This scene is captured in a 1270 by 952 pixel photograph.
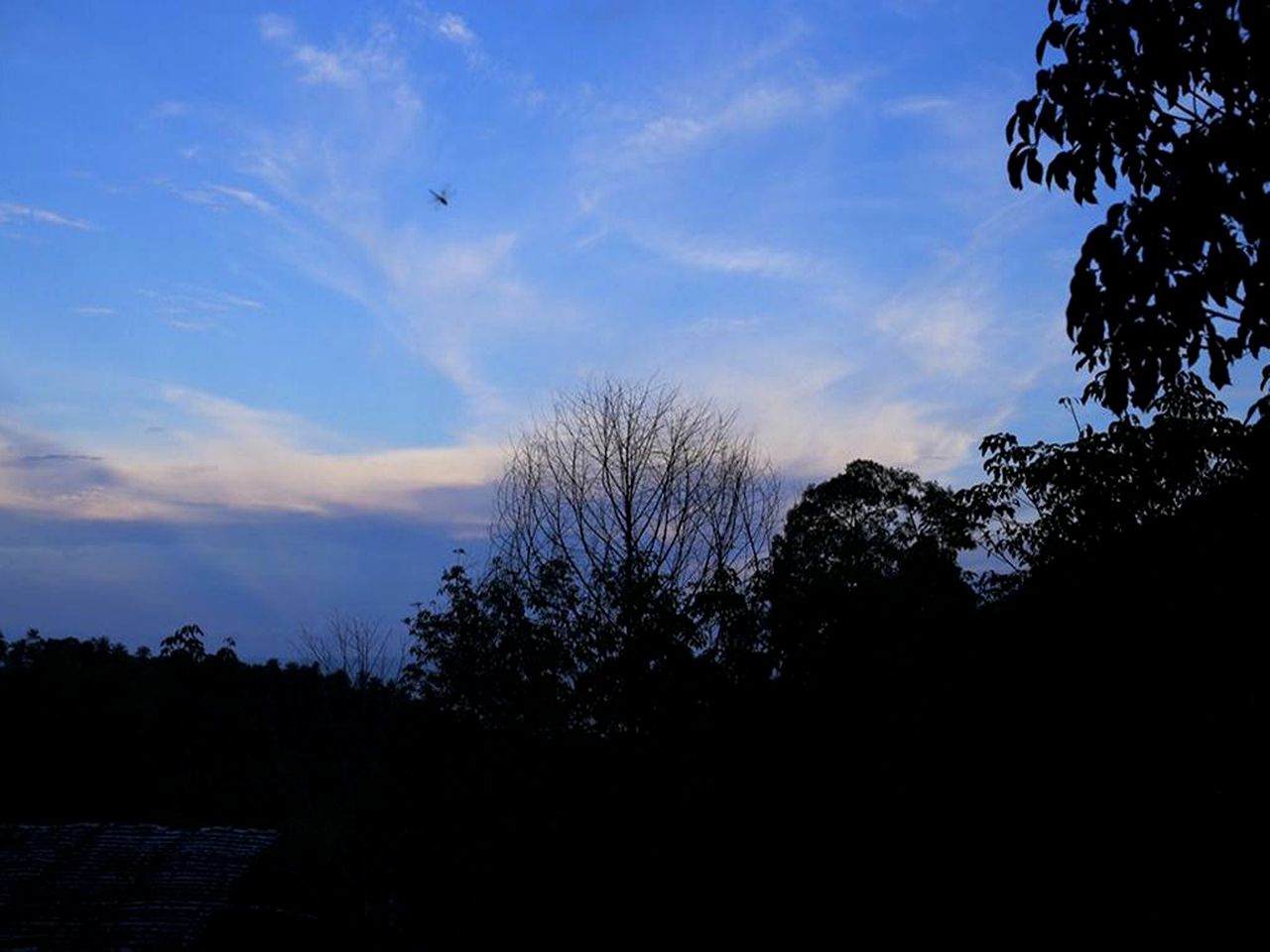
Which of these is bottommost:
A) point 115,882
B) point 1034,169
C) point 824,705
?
point 115,882

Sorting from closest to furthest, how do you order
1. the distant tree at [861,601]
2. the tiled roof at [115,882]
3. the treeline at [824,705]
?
the treeline at [824,705] < the distant tree at [861,601] < the tiled roof at [115,882]

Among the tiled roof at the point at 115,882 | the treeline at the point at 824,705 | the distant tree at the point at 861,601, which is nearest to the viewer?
the treeline at the point at 824,705

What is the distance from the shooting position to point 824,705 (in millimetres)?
10750

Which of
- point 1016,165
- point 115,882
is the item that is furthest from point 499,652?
point 1016,165

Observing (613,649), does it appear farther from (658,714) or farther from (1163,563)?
(1163,563)

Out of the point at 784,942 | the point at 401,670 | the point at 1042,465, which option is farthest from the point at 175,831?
the point at 1042,465

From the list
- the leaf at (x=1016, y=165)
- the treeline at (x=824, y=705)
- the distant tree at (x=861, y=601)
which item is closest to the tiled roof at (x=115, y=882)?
the treeline at (x=824, y=705)

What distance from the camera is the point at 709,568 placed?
1866 centimetres

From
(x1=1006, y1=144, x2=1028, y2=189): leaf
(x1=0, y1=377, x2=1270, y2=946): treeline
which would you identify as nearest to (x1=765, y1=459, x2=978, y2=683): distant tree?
(x1=0, y1=377, x2=1270, y2=946): treeline

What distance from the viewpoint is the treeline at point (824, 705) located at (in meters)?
7.01

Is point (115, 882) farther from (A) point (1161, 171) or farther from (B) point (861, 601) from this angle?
(A) point (1161, 171)

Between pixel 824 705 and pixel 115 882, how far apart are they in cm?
1079

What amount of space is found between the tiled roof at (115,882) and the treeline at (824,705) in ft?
4.38

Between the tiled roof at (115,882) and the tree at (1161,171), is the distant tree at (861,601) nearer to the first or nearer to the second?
the tree at (1161,171)
